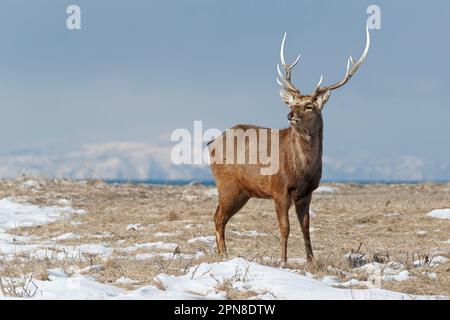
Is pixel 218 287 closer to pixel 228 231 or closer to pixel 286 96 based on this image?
pixel 286 96

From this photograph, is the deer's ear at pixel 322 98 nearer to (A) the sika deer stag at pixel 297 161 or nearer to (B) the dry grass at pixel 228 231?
(A) the sika deer stag at pixel 297 161

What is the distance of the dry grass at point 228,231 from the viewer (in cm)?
955

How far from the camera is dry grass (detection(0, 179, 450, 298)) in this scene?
376 inches

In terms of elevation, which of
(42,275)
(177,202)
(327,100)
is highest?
(327,100)

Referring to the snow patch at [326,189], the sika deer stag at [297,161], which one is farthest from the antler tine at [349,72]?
the snow patch at [326,189]

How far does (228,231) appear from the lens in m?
15.4

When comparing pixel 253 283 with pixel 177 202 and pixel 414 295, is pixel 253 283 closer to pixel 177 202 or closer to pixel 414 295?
pixel 414 295

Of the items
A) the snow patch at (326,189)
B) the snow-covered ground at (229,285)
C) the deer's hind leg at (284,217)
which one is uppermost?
the deer's hind leg at (284,217)

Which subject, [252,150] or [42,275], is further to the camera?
[252,150]

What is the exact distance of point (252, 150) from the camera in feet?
37.1

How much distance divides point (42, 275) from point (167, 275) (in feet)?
5.05

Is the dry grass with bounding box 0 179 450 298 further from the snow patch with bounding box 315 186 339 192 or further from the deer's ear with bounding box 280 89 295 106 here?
the snow patch with bounding box 315 186 339 192

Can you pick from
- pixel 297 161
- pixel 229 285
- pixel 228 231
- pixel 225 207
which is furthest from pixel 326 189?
pixel 229 285
